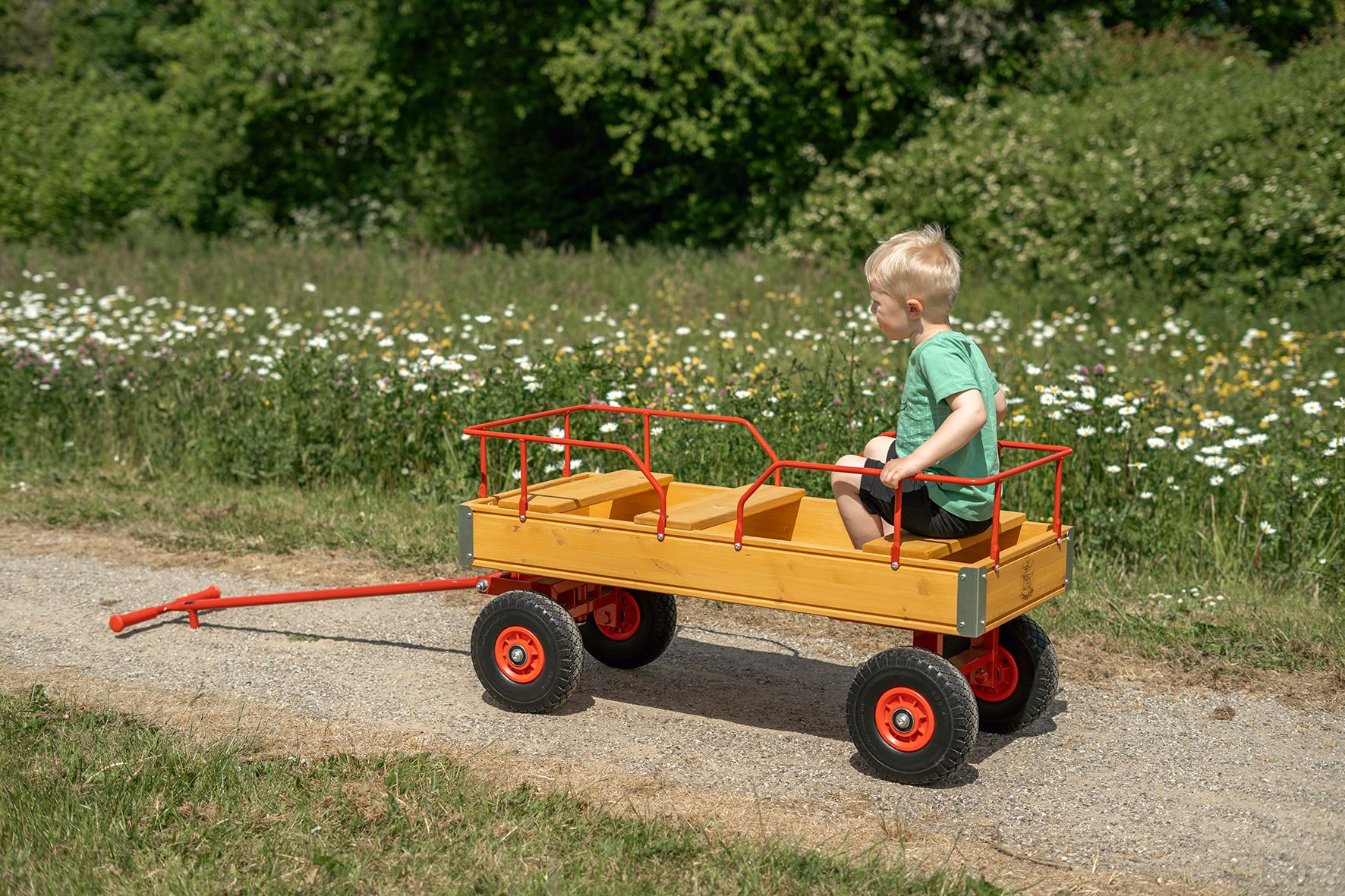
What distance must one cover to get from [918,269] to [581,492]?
164 cm

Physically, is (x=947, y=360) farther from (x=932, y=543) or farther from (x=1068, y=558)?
(x=1068, y=558)

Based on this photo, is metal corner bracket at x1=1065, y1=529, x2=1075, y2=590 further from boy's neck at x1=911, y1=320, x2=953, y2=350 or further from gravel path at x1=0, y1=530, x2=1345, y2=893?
boy's neck at x1=911, y1=320, x2=953, y2=350

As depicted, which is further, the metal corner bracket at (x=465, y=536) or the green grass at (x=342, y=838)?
the metal corner bracket at (x=465, y=536)

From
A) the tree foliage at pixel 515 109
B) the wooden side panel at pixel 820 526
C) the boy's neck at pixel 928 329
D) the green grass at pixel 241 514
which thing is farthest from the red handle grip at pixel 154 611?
the tree foliage at pixel 515 109

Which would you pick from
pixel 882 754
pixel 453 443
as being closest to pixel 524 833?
pixel 882 754

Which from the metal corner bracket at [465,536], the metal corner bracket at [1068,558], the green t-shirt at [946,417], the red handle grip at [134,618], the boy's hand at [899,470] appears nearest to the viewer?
the boy's hand at [899,470]

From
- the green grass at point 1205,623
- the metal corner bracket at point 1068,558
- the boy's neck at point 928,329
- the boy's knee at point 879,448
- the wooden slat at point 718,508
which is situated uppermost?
the boy's neck at point 928,329

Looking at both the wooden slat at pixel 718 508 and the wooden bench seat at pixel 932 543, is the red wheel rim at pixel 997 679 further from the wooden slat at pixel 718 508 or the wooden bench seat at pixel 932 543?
the wooden slat at pixel 718 508

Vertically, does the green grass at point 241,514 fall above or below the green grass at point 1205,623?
above

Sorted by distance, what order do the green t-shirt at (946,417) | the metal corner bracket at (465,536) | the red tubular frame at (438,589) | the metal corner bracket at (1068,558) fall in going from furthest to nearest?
the red tubular frame at (438,589)
the metal corner bracket at (465,536)
the metal corner bracket at (1068,558)
the green t-shirt at (946,417)

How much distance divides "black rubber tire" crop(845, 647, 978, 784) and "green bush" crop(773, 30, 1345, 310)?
9239 millimetres

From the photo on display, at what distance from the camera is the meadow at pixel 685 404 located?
624 cm

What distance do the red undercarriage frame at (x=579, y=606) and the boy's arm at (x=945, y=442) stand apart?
2.09 feet

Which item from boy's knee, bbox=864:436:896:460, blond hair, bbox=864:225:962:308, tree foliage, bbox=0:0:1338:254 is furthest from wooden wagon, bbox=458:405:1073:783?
tree foliage, bbox=0:0:1338:254
